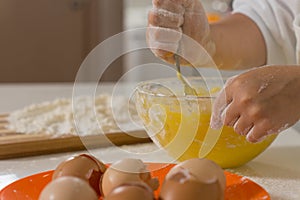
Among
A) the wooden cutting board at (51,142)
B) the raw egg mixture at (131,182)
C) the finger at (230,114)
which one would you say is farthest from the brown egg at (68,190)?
the wooden cutting board at (51,142)

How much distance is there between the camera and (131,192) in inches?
23.4

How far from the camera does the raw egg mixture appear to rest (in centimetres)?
61

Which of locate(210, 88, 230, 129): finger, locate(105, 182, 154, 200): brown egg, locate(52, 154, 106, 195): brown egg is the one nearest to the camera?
locate(105, 182, 154, 200): brown egg

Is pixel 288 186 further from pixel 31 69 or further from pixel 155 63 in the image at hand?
pixel 31 69

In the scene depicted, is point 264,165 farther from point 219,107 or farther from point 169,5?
point 169,5

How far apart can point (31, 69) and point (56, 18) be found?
13.7 inches

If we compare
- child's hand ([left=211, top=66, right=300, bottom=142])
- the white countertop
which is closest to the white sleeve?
the white countertop

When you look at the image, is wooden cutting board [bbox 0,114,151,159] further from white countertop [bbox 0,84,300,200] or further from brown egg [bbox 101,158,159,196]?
brown egg [bbox 101,158,159,196]

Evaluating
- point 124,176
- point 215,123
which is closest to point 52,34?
point 215,123

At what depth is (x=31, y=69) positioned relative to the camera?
348cm

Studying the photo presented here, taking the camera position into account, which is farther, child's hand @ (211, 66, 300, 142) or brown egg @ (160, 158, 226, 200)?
child's hand @ (211, 66, 300, 142)

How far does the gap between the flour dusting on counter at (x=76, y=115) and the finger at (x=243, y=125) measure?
13.2 inches

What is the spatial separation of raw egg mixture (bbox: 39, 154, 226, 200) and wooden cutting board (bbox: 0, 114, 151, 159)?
1.02 feet

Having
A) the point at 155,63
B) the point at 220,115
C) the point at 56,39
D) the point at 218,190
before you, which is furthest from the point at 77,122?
the point at 56,39
